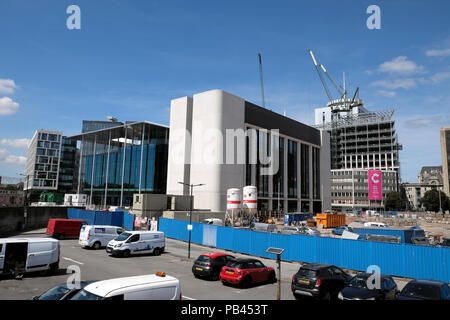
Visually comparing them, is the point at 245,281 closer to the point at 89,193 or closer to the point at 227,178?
the point at 227,178

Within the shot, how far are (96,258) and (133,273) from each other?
21.4ft

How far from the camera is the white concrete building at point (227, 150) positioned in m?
59.1

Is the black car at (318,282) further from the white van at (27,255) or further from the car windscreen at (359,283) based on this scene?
the white van at (27,255)

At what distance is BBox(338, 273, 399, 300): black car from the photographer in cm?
1228

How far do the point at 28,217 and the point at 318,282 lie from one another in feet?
146

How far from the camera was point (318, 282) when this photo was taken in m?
13.8

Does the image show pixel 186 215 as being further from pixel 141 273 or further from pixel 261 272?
pixel 261 272

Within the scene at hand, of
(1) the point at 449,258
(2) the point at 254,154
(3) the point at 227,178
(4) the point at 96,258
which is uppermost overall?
(2) the point at 254,154

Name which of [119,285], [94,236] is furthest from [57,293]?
[94,236]

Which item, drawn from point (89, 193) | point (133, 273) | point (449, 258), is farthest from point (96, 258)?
point (89, 193)

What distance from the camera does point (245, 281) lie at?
16078mm

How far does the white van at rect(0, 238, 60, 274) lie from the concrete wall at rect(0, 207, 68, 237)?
23.0 m
